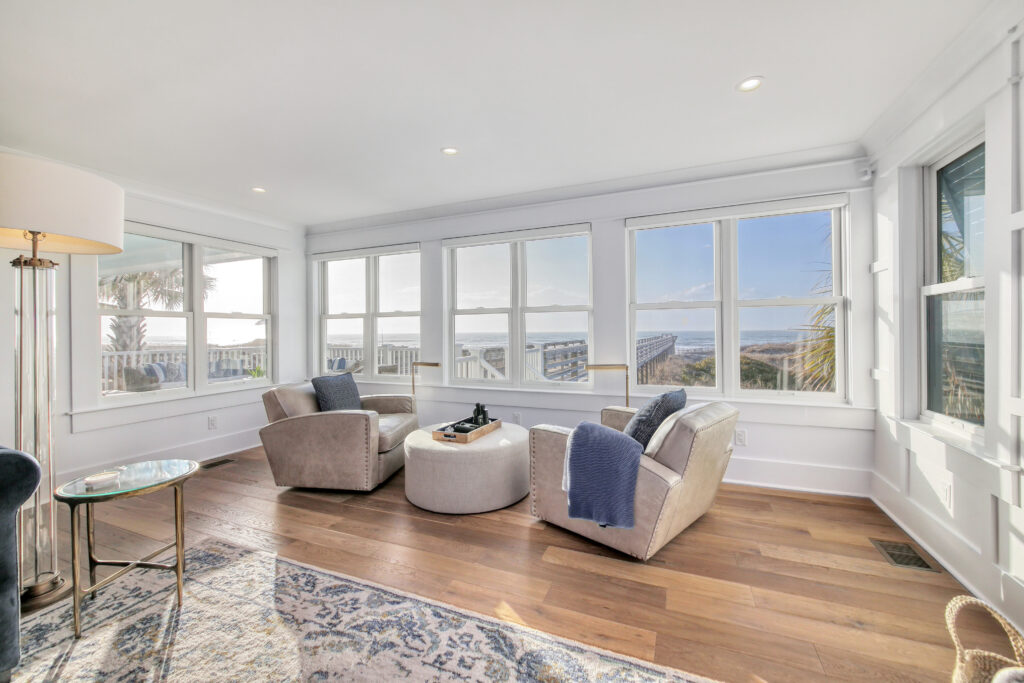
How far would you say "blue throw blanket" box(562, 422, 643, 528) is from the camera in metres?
2.17

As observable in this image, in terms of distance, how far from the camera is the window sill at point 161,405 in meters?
3.37

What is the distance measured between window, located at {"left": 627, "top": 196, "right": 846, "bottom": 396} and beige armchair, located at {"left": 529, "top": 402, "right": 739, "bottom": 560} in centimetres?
125

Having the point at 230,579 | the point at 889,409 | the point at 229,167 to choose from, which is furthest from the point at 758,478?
the point at 229,167

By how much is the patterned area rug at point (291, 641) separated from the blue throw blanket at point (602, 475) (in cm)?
67

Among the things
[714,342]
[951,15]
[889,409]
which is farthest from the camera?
[714,342]

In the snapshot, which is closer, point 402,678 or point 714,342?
point 402,678

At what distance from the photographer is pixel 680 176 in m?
3.50

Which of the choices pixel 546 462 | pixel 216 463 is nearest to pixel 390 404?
pixel 216 463

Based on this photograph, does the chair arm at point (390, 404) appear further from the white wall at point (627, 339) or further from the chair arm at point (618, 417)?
the chair arm at point (618, 417)

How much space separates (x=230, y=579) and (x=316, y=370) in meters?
3.48

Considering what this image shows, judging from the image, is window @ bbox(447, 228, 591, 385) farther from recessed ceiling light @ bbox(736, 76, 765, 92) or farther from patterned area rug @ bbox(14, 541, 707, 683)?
patterned area rug @ bbox(14, 541, 707, 683)

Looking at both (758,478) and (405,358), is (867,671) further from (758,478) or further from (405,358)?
(405,358)

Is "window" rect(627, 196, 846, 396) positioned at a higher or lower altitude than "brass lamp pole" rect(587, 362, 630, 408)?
higher

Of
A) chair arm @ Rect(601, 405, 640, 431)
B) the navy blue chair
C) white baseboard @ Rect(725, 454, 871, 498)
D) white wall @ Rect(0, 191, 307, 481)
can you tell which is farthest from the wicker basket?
white wall @ Rect(0, 191, 307, 481)
